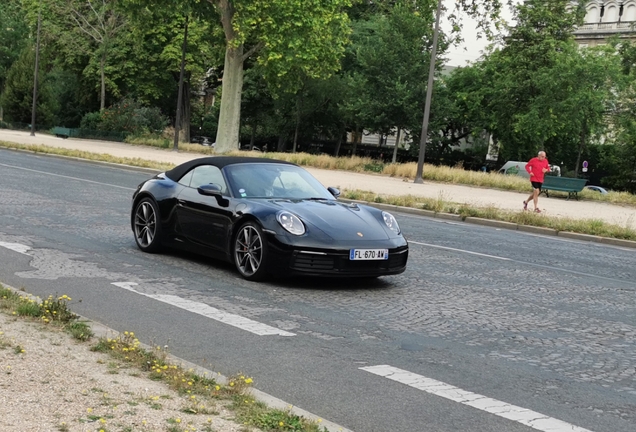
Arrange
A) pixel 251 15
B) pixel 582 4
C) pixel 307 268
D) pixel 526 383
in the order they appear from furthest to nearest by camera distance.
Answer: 1. pixel 582 4
2. pixel 251 15
3. pixel 307 268
4. pixel 526 383

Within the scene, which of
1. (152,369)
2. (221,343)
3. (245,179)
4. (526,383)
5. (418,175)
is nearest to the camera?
(152,369)

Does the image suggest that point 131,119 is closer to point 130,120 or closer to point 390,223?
point 130,120

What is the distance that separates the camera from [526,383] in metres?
6.45

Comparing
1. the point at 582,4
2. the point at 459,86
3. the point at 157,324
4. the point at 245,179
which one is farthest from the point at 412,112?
the point at 157,324

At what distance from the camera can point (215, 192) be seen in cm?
1080

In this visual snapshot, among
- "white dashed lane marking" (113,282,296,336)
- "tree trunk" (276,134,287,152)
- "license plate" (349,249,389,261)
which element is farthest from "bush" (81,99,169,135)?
"white dashed lane marking" (113,282,296,336)

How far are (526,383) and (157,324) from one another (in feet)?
9.97

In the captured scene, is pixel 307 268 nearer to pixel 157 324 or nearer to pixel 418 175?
pixel 157 324

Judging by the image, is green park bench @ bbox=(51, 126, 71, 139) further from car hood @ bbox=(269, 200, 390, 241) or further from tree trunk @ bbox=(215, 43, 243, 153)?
car hood @ bbox=(269, 200, 390, 241)

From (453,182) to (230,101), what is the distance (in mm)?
16193

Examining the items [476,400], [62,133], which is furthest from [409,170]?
[476,400]

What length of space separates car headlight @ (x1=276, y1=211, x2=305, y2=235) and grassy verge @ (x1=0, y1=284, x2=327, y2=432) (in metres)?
3.17

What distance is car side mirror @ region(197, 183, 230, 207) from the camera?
10742 millimetres

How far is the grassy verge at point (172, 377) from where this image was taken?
4.82m
